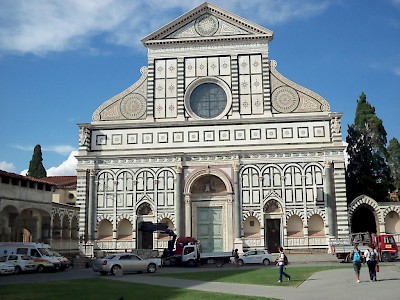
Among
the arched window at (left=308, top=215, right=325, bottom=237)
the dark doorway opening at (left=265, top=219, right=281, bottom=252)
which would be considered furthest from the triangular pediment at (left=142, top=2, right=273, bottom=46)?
the arched window at (left=308, top=215, right=325, bottom=237)

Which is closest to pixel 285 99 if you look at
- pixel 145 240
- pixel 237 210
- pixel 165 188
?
pixel 237 210

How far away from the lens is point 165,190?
39.8 m

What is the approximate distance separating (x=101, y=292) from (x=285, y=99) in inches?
1078

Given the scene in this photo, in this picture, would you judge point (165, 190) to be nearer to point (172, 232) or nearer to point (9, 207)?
point (172, 232)

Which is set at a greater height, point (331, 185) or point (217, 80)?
point (217, 80)

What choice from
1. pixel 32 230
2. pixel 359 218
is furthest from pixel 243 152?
pixel 32 230

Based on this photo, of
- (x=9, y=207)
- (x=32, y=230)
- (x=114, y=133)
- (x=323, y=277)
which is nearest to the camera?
(x=323, y=277)

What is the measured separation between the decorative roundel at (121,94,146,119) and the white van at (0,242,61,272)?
15.6 meters

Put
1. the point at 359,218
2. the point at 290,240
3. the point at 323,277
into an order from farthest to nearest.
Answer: the point at 359,218, the point at 290,240, the point at 323,277

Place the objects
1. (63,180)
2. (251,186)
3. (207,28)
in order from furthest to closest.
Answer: (63,180) < (207,28) < (251,186)

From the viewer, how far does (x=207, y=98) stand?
41.3 meters

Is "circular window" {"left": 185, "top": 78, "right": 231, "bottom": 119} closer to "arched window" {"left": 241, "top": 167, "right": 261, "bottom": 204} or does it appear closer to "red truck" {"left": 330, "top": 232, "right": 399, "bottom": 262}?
"arched window" {"left": 241, "top": 167, "right": 261, "bottom": 204}

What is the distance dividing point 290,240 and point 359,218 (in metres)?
9.37

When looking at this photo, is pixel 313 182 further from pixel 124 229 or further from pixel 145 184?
pixel 124 229
